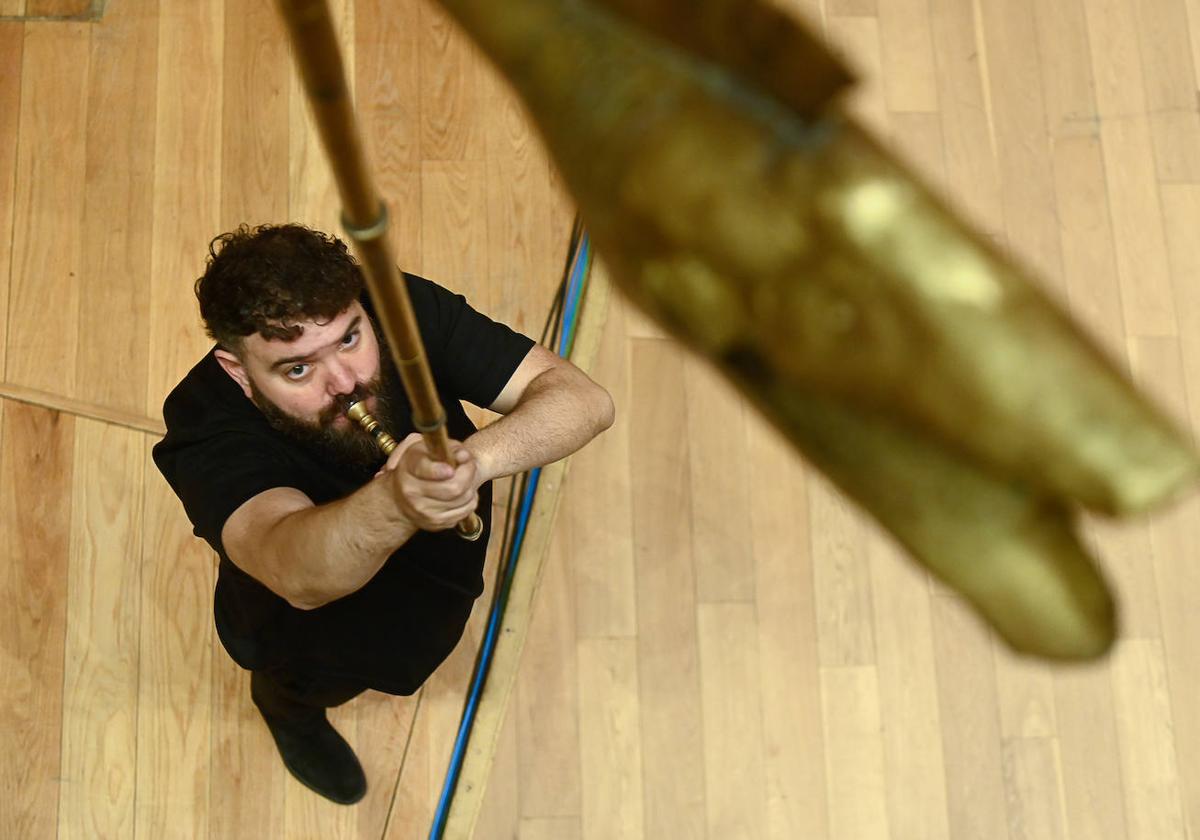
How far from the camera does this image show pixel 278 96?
2039 millimetres

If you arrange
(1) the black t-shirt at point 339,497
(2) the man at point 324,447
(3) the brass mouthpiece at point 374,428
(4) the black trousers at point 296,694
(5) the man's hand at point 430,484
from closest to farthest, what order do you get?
(5) the man's hand at point 430,484 < (3) the brass mouthpiece at point 374,428 < (2) the man at point 324,447 < (1) the black t-shirt at point 339,497 < (4) the black trousers at point 296,694

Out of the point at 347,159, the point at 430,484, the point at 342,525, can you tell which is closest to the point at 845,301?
the point at 347,159

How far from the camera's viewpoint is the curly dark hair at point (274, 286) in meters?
1.28

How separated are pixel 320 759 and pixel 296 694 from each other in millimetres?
205

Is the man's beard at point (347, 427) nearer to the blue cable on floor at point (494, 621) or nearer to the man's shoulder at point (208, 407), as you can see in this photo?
the man's shoulder at point (208, 407)

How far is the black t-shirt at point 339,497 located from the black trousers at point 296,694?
0.12ft

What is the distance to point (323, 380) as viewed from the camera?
4.31 ft

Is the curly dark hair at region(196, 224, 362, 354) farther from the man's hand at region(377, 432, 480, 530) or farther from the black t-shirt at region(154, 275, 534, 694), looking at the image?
the man's hand at region(377, 432, 480, 530)

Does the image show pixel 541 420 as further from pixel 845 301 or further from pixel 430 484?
pixel 845 301

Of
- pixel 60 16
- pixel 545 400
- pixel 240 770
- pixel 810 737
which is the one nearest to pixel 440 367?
pixel 545 400

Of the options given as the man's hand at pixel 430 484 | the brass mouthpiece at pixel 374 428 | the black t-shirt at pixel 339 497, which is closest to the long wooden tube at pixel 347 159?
the man's hand at pixel 430 484

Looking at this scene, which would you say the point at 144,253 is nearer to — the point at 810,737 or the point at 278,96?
the point at 278,96

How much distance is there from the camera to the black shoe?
5.56 feet

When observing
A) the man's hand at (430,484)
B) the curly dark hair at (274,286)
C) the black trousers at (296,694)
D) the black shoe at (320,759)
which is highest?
the man's hand at (430,484)
